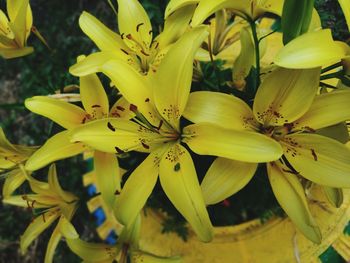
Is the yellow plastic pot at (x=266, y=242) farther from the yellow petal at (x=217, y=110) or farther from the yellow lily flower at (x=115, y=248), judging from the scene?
Result: the yellow petal at (x=217, y=110)

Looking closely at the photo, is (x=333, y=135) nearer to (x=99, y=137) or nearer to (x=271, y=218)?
(x=99, y=137)

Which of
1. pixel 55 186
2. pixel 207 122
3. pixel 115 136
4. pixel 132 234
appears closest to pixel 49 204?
pixel 55 186

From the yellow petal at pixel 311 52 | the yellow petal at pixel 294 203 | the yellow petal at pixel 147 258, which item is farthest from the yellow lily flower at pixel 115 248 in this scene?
the yellow petal at pixel 311 52

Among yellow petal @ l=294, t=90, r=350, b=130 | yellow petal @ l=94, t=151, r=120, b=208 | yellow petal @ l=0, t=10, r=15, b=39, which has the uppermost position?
yellow petal @ l=294, t=90, r=350, b=130

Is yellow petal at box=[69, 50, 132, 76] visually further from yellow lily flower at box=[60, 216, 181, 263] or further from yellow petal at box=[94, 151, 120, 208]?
yellow lily flower at box=[60, 216, 181, 263]

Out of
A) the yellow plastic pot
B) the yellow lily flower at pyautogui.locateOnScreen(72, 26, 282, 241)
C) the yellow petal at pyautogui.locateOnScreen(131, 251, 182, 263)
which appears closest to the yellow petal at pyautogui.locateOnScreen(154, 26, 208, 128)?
the yellow lily flower at pyautogui.locateOnScreen(72, 26, 282, 241)

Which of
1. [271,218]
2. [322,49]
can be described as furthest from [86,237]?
[322,49]

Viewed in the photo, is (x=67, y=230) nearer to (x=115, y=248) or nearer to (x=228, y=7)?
(x=115, y=248)
